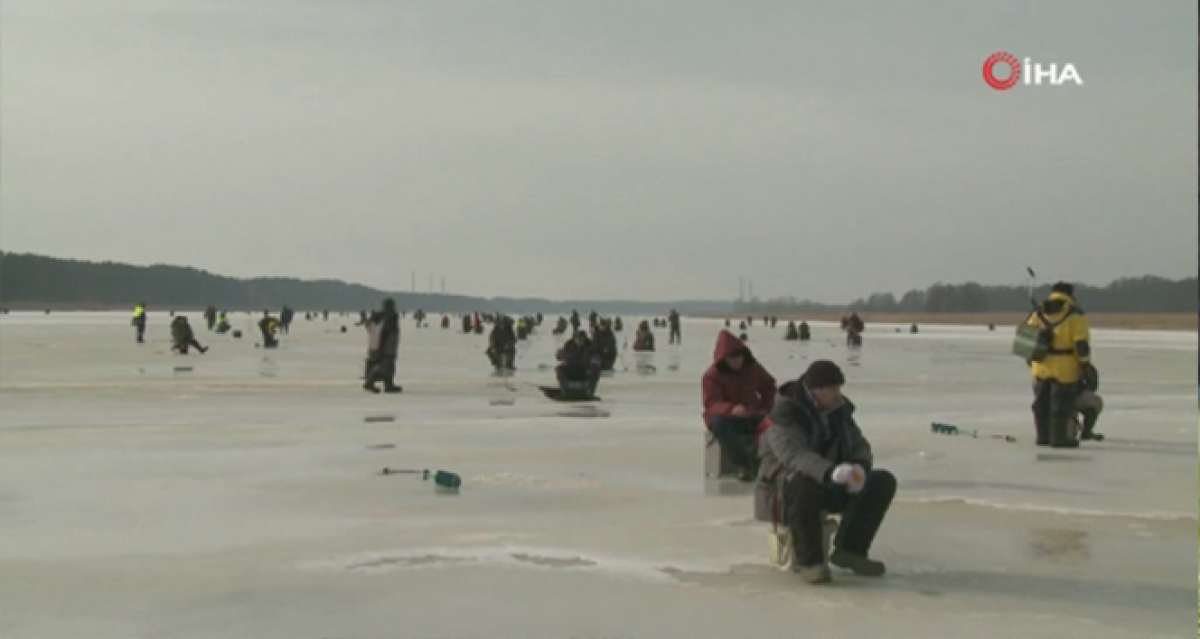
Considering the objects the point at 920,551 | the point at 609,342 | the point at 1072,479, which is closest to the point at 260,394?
the point at 609,342

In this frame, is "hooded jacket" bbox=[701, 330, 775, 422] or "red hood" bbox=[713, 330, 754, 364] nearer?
"red hood" bbox=[713, 330, 754, 364]

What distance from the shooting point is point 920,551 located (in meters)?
7.41

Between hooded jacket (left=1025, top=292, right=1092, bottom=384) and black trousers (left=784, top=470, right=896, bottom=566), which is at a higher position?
hooded jacket (left=1025, top=292, right=1092, bottom=384)

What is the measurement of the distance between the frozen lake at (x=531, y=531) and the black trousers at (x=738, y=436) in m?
0.57

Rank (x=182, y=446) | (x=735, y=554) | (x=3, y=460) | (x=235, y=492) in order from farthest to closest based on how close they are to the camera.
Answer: (x=182, y=446), (x=3, y=460), (x=235, y=492), (x=735, y=554)

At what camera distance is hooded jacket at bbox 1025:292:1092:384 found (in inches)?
507

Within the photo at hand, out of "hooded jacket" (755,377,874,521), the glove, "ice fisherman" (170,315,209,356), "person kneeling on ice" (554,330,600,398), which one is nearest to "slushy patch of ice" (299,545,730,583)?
"hooded jacket" (755,377,874,521)

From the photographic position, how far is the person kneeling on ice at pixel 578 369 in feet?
65.3

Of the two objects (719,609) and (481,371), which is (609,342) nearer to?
(481,371)

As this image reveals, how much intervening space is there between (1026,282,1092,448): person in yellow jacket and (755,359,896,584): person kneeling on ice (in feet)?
23.2

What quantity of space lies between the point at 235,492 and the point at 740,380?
4142 mm

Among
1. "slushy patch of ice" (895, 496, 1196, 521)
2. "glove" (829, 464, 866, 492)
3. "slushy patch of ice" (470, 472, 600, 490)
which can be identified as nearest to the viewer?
"glove" (829, 464, 866, 492)

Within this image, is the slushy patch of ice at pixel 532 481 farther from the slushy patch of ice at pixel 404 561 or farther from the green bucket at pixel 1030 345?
the green bucket at pixel 1030 345

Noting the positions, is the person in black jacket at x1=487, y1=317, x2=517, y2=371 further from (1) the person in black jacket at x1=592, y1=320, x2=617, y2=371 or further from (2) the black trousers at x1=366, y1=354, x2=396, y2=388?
(2) the black trousers at x1=366, y1=354, x2=396, y2=388
